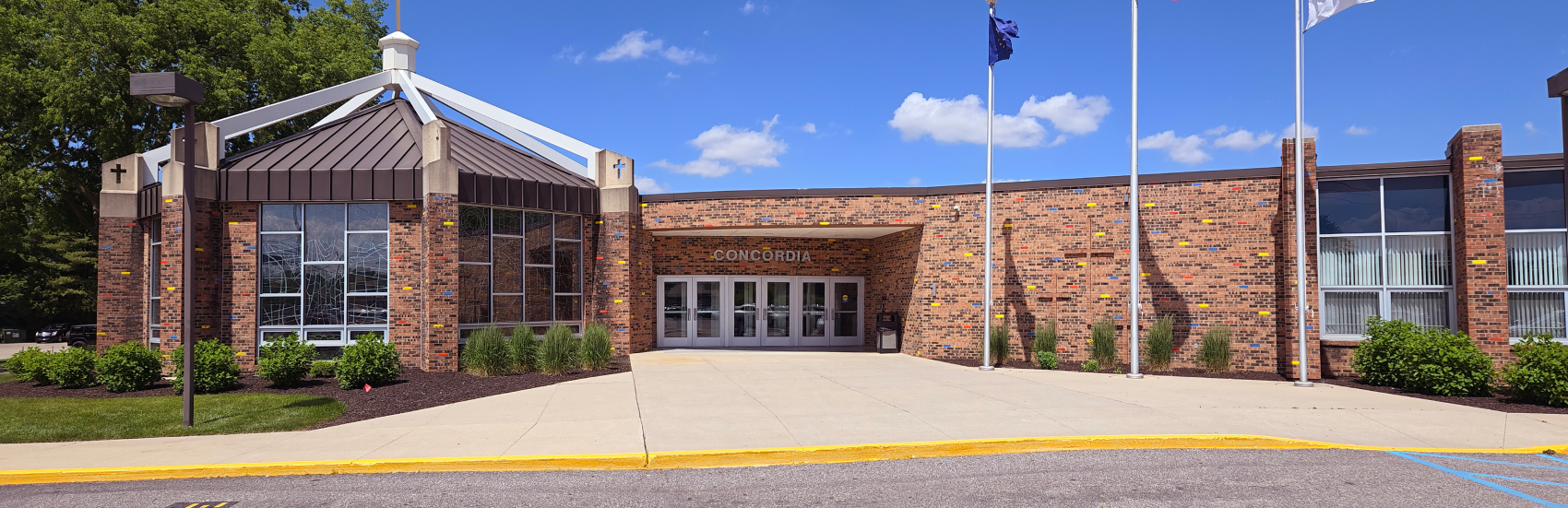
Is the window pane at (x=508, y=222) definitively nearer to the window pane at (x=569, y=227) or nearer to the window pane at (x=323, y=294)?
the window pane at (x=569, y=227)

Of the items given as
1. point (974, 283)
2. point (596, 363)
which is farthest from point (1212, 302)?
point (596, 363)

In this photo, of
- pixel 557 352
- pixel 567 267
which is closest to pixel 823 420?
pixel 557 352

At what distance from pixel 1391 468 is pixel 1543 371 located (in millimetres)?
6272

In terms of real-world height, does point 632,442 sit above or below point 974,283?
below

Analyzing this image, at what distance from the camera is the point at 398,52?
21.3 m

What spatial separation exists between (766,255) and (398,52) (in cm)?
1077

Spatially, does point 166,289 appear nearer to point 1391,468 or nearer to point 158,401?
point 158,401

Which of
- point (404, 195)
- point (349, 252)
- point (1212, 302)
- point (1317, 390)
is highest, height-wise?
point (404, 195)

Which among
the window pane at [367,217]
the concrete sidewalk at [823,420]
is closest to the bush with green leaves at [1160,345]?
the concrete sidewalk at [823,420]

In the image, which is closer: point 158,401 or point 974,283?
point 158,401

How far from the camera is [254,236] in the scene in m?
15.8

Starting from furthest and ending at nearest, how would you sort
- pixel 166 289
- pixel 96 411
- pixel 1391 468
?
1. pixel 166 289
2. pixel 96 411
3. pixel 1391 468

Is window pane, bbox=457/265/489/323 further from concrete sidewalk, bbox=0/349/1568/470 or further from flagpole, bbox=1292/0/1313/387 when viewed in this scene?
flagpole, bbox=1292/0/1313/387

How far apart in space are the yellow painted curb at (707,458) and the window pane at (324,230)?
28.7 ft
